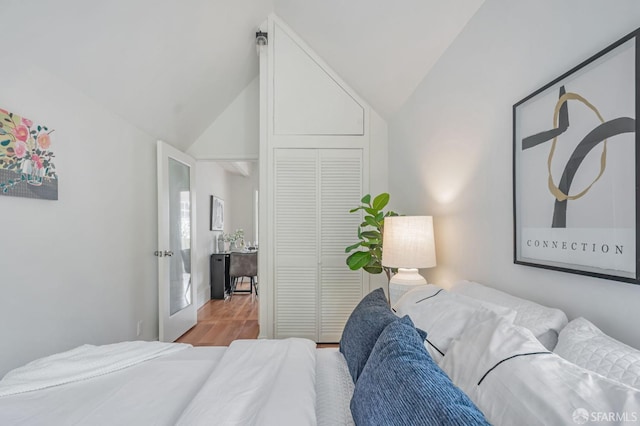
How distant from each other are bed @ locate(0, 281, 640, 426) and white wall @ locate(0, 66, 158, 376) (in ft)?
1.99

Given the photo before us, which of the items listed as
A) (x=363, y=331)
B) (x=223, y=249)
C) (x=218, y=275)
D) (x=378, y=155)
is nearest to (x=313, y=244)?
(x=378, y=155)

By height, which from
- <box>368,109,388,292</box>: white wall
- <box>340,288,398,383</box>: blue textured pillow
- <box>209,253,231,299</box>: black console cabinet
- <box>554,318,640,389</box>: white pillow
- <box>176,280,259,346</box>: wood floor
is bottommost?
<box>176,280,259,346</box>: wood floor

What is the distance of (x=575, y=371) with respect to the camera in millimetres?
638

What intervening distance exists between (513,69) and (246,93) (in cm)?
303

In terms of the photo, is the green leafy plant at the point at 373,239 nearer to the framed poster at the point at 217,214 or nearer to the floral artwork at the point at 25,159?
the floral artwork at the point at 25,159

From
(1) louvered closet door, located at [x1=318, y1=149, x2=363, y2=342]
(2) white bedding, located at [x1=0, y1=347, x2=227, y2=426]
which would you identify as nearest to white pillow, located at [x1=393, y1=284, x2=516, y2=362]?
(2) white bedding, located at [x1=0, y1=347, x2=227, y2=426]

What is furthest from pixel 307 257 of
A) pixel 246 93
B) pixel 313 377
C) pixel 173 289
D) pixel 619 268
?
pixel 619 268

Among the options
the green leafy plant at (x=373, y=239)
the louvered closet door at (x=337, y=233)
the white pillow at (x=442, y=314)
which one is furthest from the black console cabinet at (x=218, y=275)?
the white pillow at (x=442, y=314)

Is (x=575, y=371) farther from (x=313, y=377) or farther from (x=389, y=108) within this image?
(x=389, y=108)

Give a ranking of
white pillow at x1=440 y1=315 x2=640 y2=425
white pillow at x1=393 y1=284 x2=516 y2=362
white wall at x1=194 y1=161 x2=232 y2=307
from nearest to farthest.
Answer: white pillow at x1=440 y1=315 x2=640 y2=425
white pillow at x1=393 y1=284 x2=516 y2=362
white wall at x1=194 y1=161 x2=232 y2=307

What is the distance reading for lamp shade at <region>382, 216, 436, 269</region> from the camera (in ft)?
6.10

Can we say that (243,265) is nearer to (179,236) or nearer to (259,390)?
(179,236)

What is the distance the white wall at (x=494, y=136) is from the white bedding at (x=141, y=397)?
2.85 ft

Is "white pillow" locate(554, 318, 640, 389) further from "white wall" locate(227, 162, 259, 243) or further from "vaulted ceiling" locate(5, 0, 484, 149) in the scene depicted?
"white wall" locate(227, 162, 259, 243)
